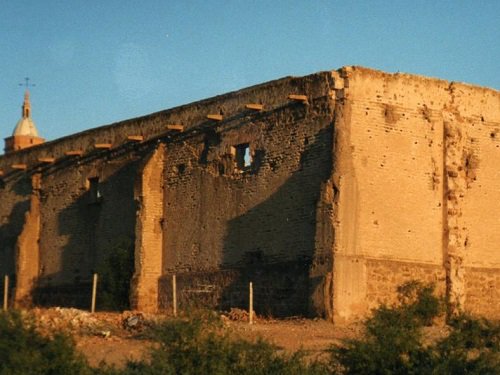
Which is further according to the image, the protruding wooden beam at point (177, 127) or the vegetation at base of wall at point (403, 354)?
the protruding wooden beam at point (177, 127)

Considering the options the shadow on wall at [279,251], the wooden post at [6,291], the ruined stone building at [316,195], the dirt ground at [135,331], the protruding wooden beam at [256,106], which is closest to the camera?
the dirt ground at [135,331]

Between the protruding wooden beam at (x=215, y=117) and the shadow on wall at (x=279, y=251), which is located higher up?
the protruding wooden beam at (x=215, y=117)

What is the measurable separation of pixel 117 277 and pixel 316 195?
7.71 m

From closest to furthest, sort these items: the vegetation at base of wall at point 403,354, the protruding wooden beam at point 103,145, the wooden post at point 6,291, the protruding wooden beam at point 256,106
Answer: the vegetation at base of wall at point 403,354 < the protruding wooden beam at point 256,106 < the protruding wooden beam at point 103,145 < the wooden post at point 6,291

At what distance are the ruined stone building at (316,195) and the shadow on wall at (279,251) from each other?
4 cm

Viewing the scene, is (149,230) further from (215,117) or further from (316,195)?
(316,195)

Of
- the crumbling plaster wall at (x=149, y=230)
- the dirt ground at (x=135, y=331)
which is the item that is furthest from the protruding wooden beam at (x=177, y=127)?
the dirt ground at (x=135, y=331)

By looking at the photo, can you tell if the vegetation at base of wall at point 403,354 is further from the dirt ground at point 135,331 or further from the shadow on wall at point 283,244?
the shadow on wall at point 283,244

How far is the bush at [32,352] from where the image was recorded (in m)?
20.8

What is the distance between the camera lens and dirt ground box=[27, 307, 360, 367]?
83.3 feet

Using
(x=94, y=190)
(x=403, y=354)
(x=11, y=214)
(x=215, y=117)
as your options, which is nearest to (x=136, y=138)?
(x=94, y=190)

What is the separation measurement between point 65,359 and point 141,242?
527 inches

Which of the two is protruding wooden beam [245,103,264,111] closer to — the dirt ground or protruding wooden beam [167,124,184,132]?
protruding wooden beam [167,124,184,132]

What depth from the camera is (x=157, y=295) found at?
3419cm
